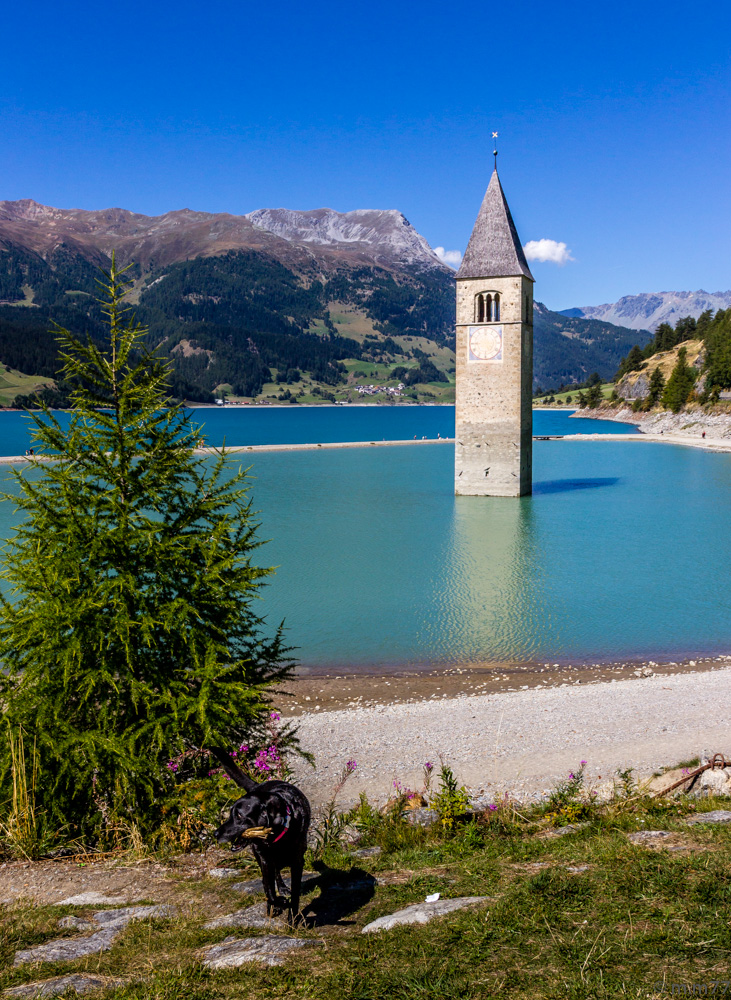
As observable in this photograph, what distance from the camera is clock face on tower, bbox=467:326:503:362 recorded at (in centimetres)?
4016

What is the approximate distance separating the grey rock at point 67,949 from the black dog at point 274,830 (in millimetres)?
1040

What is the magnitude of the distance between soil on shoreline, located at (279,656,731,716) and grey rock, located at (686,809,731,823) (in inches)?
320

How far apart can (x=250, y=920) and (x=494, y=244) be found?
39.8m

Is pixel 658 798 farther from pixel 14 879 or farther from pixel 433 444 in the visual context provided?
pixel 433 444

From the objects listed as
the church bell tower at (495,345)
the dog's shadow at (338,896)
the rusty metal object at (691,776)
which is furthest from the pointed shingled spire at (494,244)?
the dog's shadow at (338,896)

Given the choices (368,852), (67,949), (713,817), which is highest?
(67,949)

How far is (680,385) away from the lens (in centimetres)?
10969

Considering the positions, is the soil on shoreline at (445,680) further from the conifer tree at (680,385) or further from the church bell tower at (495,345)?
the conifer tree at (680,385)

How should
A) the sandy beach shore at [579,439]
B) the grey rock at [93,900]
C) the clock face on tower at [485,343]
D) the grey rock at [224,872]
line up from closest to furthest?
the grey rock at [93,900] → the grey rock at [224,872] → the clock face on tower at [485,343] → the sandy beach shore at [579,439]

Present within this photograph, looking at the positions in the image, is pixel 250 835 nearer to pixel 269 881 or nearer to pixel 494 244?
pixel 269 881

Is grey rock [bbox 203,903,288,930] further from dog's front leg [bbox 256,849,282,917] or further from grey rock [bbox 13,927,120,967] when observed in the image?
grey rock [bbox 13,927,120,967]

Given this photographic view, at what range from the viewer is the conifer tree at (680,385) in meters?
109

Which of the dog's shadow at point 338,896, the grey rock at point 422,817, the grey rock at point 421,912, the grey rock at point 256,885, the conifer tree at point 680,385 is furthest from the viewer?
the conifer tree at point 680,385

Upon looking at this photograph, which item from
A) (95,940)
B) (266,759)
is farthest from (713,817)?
(95,940)
